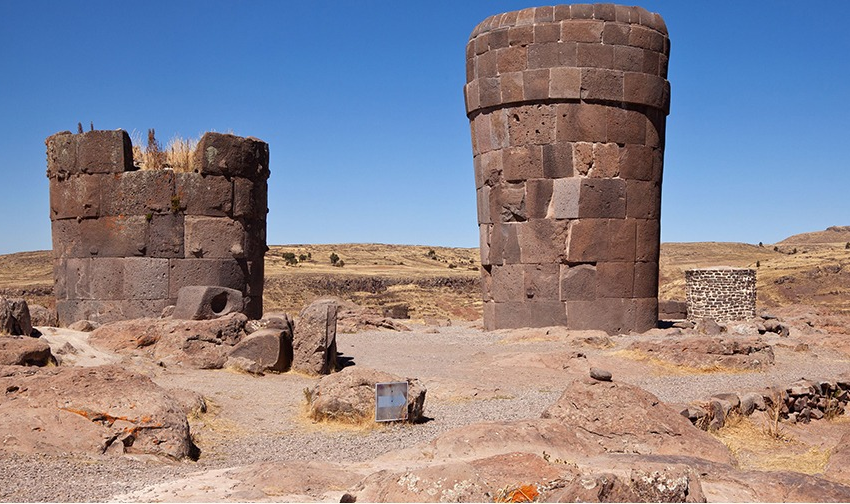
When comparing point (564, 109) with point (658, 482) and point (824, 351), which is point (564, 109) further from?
point (658, 482)

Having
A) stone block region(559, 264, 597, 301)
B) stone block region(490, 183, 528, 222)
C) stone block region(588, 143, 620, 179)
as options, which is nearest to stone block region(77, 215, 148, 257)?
stone block region(490, 183, 528, 222)

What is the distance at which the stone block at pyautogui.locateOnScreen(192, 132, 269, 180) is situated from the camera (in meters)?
13.2

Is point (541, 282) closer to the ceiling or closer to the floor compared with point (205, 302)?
closer to the ceiling

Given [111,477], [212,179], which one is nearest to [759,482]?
[111,477]

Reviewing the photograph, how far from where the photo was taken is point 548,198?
15547 millimetres

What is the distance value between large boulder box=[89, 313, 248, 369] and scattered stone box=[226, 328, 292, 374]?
0.27 metres

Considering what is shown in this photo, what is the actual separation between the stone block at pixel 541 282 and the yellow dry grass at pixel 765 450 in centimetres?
675

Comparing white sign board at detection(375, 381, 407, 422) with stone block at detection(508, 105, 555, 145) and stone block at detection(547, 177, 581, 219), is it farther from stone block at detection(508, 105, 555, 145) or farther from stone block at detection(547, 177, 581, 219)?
stone block at detection(508, 105, 555, 145)

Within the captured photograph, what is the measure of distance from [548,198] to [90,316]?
314 inches

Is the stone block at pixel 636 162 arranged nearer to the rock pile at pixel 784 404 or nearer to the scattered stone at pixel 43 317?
the rock pile at pixel 784 404

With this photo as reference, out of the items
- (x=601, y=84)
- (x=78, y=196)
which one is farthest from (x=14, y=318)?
(x=601, y=84)

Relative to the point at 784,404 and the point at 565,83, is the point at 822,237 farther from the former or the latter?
the point at 784,404

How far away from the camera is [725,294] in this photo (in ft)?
70.8

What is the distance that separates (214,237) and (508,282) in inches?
218
